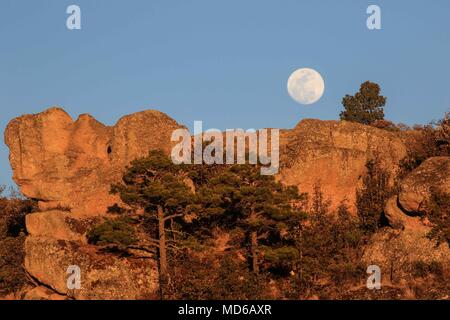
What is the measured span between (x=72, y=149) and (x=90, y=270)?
13.2 metres

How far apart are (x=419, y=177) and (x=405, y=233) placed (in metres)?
3.59

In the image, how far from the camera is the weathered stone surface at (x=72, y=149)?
55.0 meters

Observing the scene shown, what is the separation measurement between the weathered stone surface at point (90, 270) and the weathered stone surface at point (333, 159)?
11857 millimetres

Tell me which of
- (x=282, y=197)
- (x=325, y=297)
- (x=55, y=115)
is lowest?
(x=325, y=297)

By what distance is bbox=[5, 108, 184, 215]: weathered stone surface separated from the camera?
55.0 meters

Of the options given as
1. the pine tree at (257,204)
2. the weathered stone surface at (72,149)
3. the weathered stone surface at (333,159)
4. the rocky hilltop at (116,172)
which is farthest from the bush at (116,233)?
the weathered stone surface at (333,159)

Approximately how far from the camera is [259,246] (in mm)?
46625

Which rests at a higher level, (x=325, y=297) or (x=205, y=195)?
(x=205, y=195)

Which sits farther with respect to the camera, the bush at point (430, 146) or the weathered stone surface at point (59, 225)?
the bush at point (430, 146)

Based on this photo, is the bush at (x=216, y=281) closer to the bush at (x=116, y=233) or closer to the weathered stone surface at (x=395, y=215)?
the bush at (x=116, y=233)
